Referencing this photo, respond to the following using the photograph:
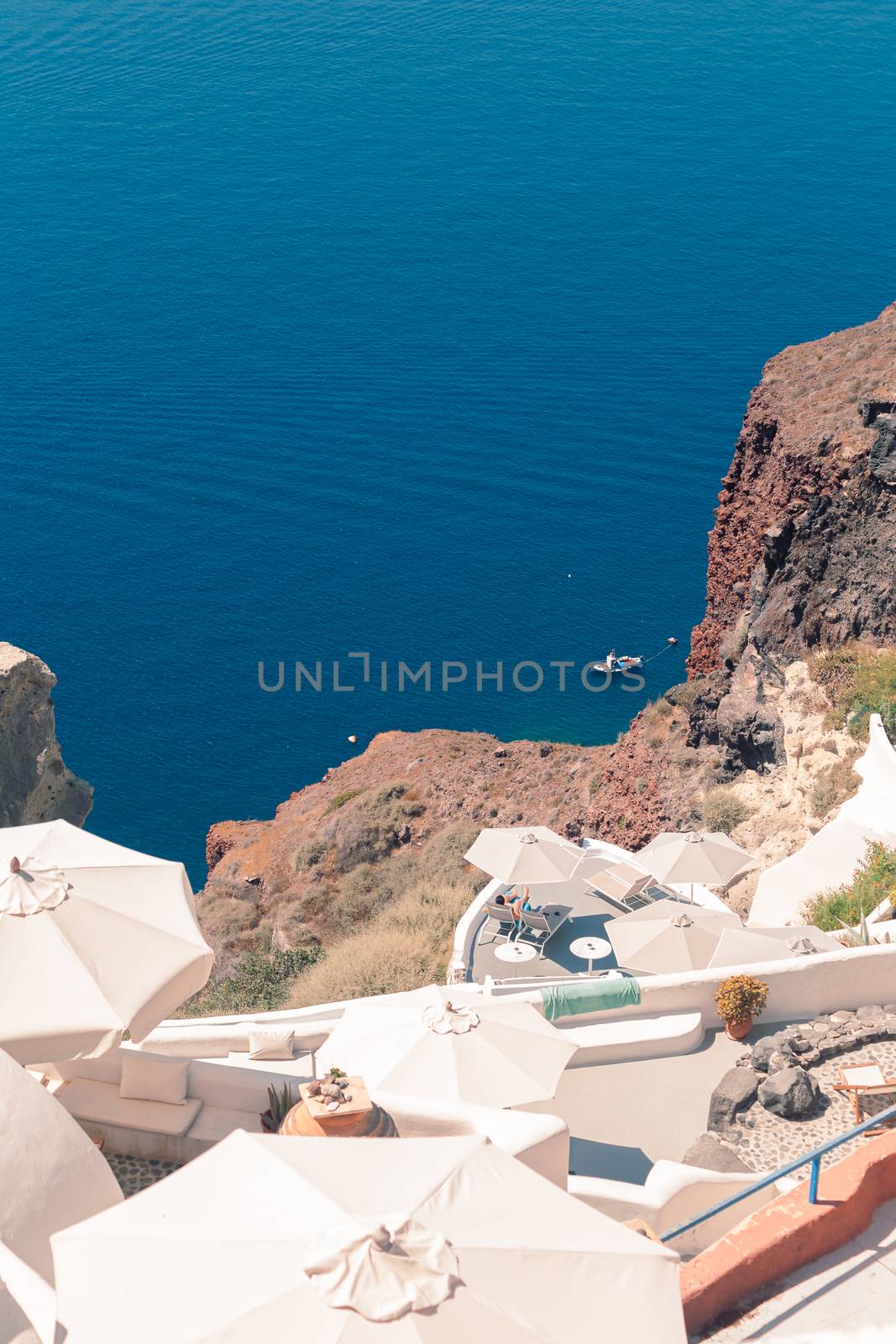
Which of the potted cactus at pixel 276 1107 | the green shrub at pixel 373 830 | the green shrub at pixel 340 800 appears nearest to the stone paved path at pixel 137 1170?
the potted cactus at pixel 276 1107

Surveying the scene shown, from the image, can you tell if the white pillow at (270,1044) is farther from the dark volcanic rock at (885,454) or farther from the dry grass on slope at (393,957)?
the dark volcanic rock at (885,454)

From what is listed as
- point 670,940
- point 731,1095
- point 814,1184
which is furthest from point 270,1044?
point 670,940

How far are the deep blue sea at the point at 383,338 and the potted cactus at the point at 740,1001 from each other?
126 feet

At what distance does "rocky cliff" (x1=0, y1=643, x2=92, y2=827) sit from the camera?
24016 mm

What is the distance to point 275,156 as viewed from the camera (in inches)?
4277

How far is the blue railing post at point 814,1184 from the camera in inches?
286

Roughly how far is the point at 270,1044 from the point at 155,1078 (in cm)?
239

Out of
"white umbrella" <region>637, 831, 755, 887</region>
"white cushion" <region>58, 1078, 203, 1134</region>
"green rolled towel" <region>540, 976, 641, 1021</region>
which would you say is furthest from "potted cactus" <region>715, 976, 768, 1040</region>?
"white umbrella" <region>637, 831, 755, 887</region>

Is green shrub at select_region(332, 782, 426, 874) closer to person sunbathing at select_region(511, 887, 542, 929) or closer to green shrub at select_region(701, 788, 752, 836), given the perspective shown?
green shrub at select_region(701, 788, 752, 836)

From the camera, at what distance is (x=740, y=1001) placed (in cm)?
1308

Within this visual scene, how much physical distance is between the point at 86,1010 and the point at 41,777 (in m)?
15.7

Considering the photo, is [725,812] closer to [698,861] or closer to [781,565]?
[698,861]

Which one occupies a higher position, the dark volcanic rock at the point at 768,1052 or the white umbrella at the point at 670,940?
the dark volcanic rock at the point at 768,1052

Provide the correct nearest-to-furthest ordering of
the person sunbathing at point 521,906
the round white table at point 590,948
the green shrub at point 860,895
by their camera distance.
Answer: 1. the green shrub at point 860,895
2. the round white table at point 590,948
3. the person sunbathing at point 521,906
